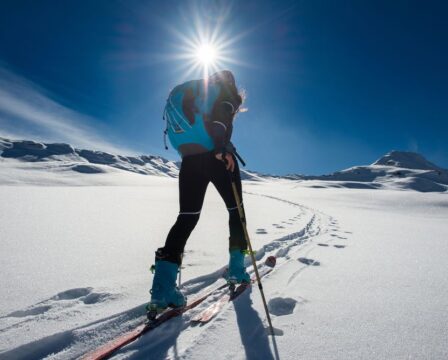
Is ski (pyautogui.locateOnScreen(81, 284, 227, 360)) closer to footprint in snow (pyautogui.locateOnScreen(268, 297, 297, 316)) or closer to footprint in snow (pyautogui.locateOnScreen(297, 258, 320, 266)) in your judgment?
footprint in snow (pyautogui.locateOnScreen(268, 297, 297, 316))

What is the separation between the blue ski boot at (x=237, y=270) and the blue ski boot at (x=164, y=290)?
726mm

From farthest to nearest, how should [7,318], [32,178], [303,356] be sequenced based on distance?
[32,178] → [7,318] → [303,356]

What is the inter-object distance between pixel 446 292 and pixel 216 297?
245cm

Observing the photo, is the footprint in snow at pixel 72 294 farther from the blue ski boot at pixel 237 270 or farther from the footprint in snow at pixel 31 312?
the blue ski boot at pixel 237 270

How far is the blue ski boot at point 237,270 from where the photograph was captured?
322cm

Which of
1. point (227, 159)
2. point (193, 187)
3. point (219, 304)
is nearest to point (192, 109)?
point (227, 159)

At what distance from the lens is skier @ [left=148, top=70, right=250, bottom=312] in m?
2.81

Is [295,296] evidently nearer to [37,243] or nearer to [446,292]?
[446,292]

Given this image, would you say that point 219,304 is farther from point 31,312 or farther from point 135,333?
point 31,312

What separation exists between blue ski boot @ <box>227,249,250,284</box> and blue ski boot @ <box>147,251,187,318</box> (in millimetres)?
726

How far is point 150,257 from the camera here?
4.34 m

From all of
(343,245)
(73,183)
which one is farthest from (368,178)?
(343,245)

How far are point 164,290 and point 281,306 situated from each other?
1.13 meters

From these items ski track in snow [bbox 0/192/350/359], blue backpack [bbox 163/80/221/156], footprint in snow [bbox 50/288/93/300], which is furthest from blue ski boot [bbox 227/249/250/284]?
footprint in snow [bbox 50/288/93/300]
